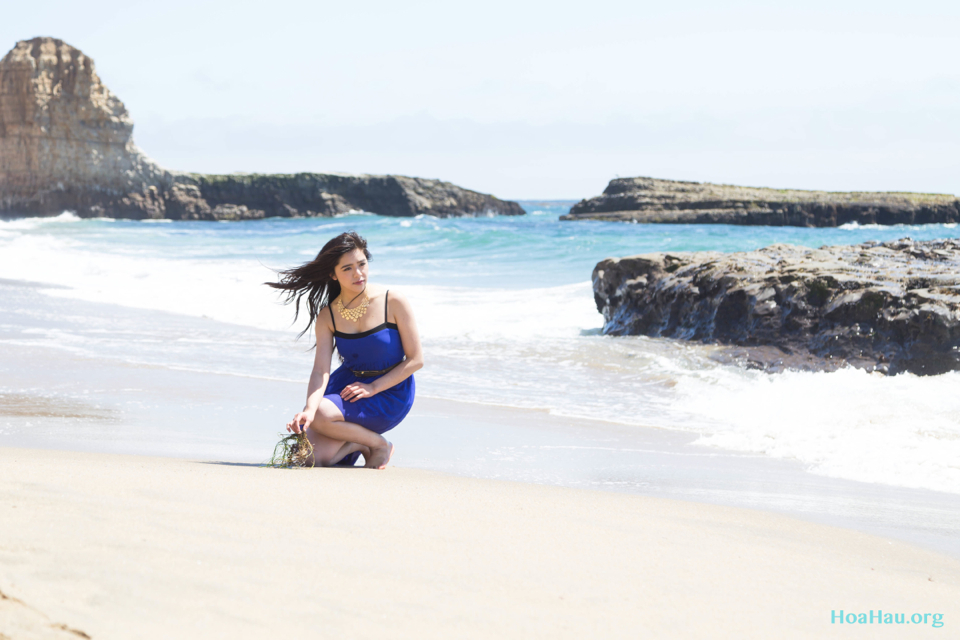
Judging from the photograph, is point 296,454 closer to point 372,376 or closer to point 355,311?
point 372,376

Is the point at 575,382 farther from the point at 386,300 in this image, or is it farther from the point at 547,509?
the point at 547,509

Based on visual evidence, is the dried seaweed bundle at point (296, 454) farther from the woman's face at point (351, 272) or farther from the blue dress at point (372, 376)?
the woman's face at point (351, 272)

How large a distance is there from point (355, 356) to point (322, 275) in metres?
0.45

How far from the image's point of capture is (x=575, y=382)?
7230 mm

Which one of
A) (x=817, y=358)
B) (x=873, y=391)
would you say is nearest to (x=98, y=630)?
(x=873, y=391)

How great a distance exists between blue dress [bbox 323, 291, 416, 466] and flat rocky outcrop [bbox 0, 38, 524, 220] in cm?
5706

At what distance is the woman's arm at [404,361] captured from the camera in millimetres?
3992

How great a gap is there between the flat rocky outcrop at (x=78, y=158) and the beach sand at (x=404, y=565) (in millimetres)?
58022

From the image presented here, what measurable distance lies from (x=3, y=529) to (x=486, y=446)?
2.96 metres

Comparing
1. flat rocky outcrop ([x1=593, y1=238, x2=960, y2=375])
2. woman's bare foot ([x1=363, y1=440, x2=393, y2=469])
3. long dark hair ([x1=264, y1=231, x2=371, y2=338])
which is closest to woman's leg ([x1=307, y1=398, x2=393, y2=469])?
woman's bare foot ([x1=363, y1=440, x2=393, y2=469])

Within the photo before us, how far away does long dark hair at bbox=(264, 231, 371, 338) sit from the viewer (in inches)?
158

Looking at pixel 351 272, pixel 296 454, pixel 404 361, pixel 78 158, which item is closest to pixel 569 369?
pixel 404 361

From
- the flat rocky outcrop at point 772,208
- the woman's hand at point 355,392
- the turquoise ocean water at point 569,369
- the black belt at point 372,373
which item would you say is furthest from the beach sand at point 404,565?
the flat rocky outcrop at point 772,208

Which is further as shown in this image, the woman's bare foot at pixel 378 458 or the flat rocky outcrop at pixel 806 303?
the flat rocky outcrop at pixel 806 303
